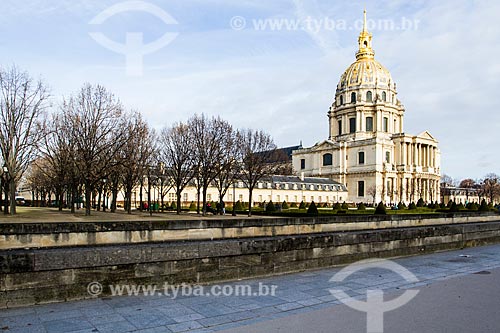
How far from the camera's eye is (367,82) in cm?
11588

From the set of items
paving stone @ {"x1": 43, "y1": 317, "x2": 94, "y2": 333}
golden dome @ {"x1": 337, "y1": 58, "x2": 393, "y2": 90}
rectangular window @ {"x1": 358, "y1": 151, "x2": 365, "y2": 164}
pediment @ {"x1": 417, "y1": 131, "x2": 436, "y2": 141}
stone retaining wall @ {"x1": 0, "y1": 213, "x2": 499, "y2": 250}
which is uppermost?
golden dome @ {"x1": 337, "y1": 58, "x2": 393, "y2": 90}

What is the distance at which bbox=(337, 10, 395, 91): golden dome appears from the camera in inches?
4577

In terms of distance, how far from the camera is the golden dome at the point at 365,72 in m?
116

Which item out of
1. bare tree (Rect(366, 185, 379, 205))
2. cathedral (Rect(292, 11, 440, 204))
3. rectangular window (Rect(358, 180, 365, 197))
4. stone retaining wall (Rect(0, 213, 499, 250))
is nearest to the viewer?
stone retaining wall (Rect(0, 213, 499, 250))

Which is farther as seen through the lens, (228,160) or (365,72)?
(365,72)

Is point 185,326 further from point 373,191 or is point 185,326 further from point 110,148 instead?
point 373,191

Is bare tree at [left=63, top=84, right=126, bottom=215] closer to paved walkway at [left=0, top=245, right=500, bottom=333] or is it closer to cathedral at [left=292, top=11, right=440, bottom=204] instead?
paved walkway at [left=0, top=245, right=500, bottom=333]

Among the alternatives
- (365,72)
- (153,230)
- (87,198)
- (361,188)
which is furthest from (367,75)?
(153,230)

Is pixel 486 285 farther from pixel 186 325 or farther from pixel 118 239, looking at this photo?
pixel 118 239

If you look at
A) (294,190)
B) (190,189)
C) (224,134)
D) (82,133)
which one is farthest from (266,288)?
(294,190)

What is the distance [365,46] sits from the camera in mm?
122625

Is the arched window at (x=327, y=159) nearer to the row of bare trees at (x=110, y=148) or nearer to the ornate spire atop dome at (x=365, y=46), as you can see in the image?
the ornate spire atop dome at (x=365, y=46)

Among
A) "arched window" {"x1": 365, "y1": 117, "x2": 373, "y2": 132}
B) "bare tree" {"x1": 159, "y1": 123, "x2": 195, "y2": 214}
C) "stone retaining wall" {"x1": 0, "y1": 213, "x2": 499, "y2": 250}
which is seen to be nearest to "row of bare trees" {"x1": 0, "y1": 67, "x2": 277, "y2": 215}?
"bare tree" {"x1": 159, "y1": 123, "x2": 195, "y2": 214}

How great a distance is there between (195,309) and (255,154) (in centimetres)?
4096
